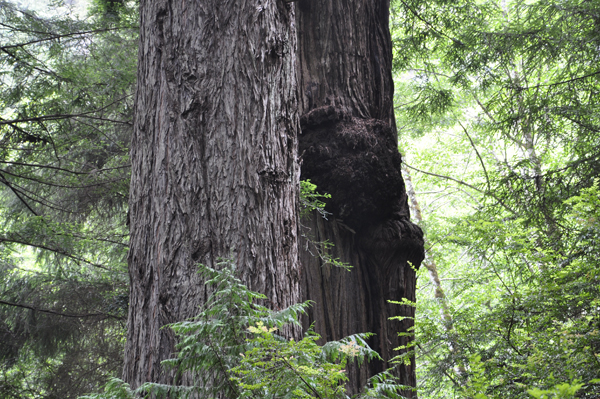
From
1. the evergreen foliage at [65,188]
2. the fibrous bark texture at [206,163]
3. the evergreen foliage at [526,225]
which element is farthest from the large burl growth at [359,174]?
the evergreen foliage at [65,188]

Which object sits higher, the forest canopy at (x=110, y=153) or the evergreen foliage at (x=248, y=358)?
the forest canopy at (x=110, y=153)

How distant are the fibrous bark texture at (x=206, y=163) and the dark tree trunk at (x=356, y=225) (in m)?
1.45

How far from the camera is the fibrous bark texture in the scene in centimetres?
194

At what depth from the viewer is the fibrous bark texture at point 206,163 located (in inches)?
76.2

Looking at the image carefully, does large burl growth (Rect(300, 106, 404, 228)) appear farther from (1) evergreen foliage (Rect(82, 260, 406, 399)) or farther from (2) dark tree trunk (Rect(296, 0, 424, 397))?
(1) evergreen foliage (Rect(82, 260, 406, 399))

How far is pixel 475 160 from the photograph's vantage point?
14.6 metres

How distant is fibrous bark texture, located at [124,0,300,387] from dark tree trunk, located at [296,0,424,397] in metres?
1.45

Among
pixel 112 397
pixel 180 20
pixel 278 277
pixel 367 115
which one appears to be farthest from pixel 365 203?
pixel 112 397

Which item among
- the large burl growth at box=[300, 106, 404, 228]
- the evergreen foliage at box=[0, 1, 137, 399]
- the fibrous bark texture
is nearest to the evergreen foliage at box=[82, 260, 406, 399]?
the fibrous bark texture

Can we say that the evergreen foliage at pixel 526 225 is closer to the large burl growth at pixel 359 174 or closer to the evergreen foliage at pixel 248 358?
the evergreen foliage at pixel 248 358

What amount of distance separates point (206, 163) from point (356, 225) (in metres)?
2.22

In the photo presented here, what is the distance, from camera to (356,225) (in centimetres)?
402

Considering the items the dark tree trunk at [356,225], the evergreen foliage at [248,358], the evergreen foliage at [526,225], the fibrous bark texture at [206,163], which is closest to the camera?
the evergreen foliage at [248,358]

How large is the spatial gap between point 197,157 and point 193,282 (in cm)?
63
